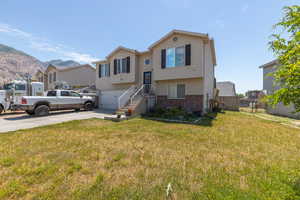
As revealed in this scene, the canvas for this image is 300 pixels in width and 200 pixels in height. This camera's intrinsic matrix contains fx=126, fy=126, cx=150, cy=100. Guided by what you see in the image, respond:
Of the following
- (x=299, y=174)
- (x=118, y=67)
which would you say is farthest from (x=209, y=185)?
(x=118, y=67)

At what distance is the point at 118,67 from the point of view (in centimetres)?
1480

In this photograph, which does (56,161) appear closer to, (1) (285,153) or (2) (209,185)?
(2) (209,185)

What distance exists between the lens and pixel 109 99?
14.5 m

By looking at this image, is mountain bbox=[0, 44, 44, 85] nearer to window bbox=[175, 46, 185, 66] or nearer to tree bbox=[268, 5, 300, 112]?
window bbox=[175, 46, 185, 66]

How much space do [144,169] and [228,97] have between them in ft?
65.6

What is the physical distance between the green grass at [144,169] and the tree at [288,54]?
1.78 metres

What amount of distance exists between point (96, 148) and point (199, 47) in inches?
401

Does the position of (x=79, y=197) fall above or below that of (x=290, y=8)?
below

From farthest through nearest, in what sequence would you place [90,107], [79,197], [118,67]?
[118,67], [90,107], [79,197]

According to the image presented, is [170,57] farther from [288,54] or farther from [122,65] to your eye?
[288,54]

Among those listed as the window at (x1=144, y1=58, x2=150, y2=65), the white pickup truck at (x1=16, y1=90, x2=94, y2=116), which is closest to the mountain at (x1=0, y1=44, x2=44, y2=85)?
the white pickup truck at (x1=16, y1=90, x2=94, y2=116)

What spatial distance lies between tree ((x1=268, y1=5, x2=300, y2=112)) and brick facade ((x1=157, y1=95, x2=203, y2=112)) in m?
7.98

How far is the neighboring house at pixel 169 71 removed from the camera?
10.5 m

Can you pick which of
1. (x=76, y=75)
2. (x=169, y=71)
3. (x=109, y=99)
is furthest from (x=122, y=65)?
(x=76, y=75)
